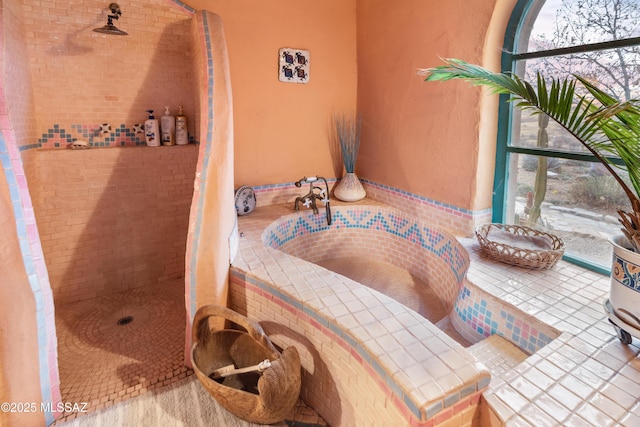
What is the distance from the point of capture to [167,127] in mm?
2758

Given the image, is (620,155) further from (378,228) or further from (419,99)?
(378,228)

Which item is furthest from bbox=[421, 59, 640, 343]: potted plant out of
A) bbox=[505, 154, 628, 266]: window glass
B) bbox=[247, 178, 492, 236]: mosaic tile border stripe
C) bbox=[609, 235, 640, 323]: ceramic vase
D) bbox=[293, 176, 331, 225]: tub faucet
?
bbox=[293, 176, 331, 225]: tub faucet

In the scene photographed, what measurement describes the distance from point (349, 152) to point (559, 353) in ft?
7.99

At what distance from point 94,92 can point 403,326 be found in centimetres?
256

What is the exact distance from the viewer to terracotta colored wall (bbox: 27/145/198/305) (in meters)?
2.46

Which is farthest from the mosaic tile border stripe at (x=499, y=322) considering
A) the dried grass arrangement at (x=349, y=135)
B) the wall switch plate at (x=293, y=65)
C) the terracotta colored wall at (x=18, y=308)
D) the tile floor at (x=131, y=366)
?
the wall switch plate at (x=293, y=65)

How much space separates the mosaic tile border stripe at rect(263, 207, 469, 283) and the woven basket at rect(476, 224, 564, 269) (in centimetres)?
22

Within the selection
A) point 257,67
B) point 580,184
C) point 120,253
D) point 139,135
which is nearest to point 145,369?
point 120,253

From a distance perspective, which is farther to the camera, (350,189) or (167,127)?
(350,189)

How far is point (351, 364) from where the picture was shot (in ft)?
4.65

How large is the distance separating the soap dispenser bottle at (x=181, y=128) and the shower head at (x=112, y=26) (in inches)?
24.4

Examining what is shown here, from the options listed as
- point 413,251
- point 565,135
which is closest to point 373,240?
point 413,251

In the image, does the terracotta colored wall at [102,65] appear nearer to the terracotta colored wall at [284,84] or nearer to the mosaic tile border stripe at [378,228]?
the terracotta colored wall at [284,84]

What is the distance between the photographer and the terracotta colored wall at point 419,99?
246cm
